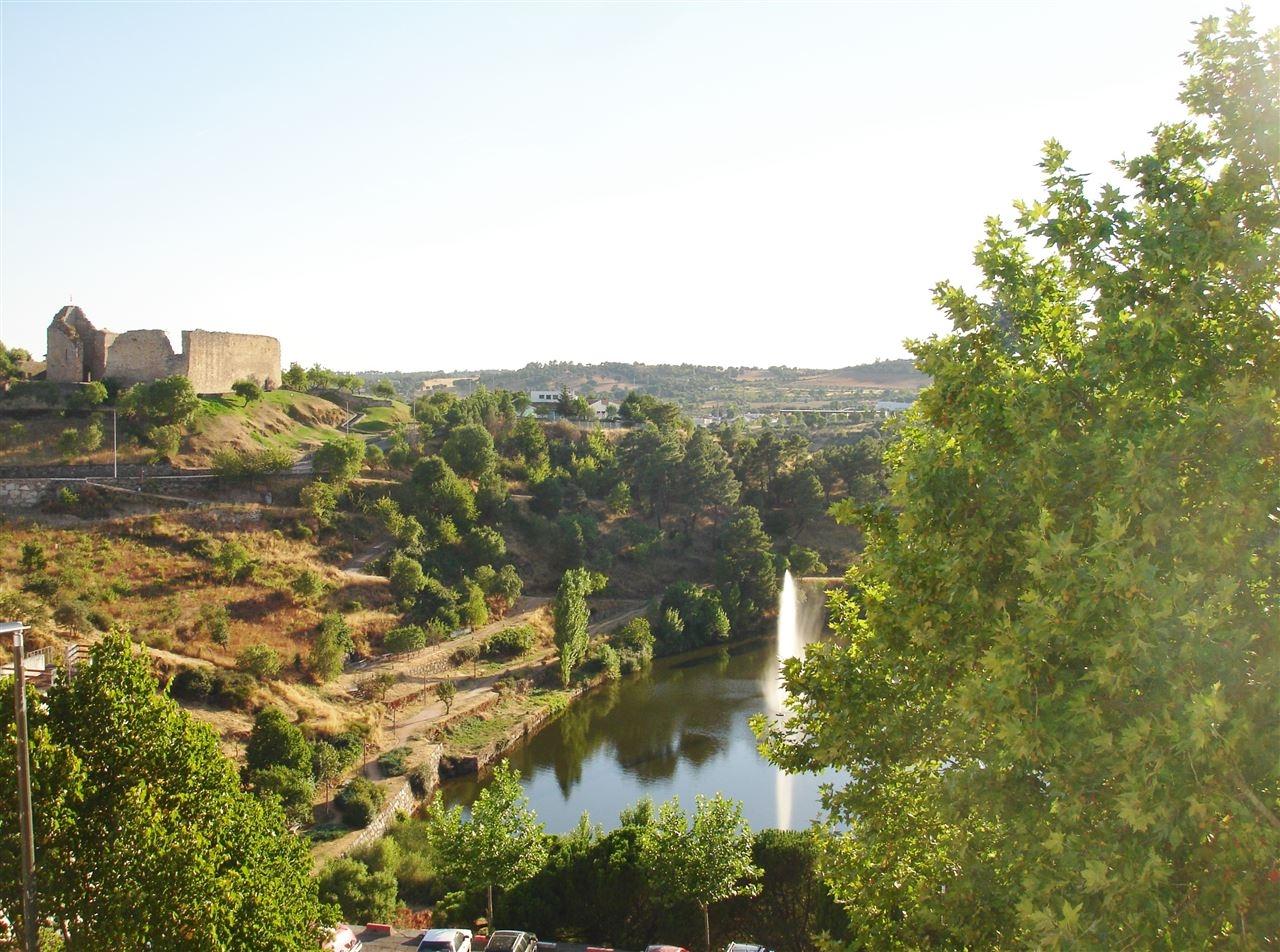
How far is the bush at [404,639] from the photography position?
2559 centimetres

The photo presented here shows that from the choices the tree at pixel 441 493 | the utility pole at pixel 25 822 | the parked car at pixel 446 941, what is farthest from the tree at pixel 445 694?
the utility pole at pixel 25 822

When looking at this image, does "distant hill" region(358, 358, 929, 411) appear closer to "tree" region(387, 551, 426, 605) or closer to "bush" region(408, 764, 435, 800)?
"tree" region(387, 551, 426, 605)

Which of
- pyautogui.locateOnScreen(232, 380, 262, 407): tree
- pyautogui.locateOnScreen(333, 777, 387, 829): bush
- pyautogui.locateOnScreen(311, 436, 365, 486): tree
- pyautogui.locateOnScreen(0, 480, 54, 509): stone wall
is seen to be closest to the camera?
pyautogui.locateOnScreen(333, 777, 387, 829): bush

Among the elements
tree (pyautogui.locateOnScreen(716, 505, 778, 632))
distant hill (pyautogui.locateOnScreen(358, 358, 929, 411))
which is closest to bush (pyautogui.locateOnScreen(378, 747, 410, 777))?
tree (pyautogui.locateOnScreen(716, 505, 778, 632))

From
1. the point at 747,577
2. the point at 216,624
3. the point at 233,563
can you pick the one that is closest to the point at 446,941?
the point at 216,624

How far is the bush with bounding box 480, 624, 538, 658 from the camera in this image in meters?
28.5

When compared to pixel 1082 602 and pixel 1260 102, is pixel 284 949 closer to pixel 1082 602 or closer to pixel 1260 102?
pixel 1082 602

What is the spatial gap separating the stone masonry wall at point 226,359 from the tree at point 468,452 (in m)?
7.87

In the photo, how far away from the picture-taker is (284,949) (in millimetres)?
8008

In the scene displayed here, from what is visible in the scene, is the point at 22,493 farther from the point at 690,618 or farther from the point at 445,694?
the point at 690,618

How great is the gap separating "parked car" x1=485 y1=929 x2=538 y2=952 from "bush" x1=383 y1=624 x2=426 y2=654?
13.9 m

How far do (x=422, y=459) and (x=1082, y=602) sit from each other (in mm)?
31026

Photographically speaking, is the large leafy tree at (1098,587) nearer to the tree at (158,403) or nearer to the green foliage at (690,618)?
the green foliage at (690,618)

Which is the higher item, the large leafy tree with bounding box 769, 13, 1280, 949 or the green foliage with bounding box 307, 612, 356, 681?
the large leafy tree with bounding box 769, 13, 1280, 949
